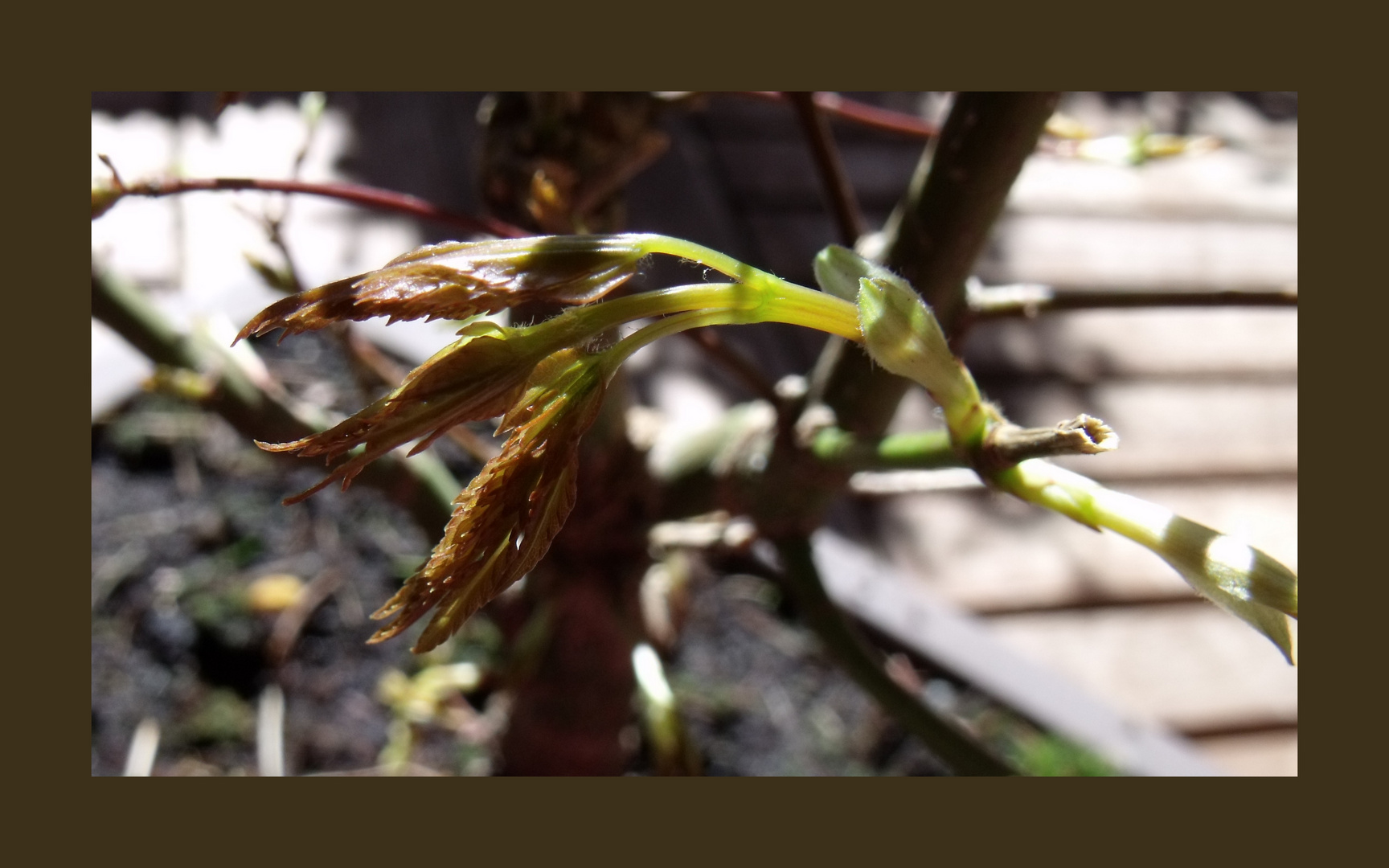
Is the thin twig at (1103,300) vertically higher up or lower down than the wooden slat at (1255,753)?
higher up

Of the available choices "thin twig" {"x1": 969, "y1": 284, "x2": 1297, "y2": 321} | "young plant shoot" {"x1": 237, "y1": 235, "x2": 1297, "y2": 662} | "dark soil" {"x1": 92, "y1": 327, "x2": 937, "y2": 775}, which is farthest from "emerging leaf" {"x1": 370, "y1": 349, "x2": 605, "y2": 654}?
"dark soil" {"x1": 92, "y1": 327, "x2": 937, "y2": 775}

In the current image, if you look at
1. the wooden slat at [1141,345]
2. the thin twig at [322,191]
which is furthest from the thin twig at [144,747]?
the wooden slat at [1141,345]

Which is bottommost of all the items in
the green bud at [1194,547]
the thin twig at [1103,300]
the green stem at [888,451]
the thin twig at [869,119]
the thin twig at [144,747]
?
the thin twig at [144,747]

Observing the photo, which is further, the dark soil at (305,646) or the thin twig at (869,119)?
the dark soil at (305,646)

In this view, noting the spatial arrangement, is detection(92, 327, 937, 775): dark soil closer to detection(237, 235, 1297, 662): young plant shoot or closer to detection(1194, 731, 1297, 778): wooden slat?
detection(1194, 731, 1297, 778): wooden slat

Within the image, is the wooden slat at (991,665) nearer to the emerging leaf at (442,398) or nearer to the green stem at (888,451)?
the green stem at (888,451)

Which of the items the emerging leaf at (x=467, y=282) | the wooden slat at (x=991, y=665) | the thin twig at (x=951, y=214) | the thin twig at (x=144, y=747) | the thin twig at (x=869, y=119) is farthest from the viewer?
the wooden slat at (x=991, y=665)

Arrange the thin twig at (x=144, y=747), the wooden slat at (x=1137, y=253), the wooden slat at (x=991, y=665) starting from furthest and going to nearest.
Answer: the wooden slat at (x=1137, y=253), the wooden slat at (x=991, y=665), the thin twig at (x=144, y=747)
